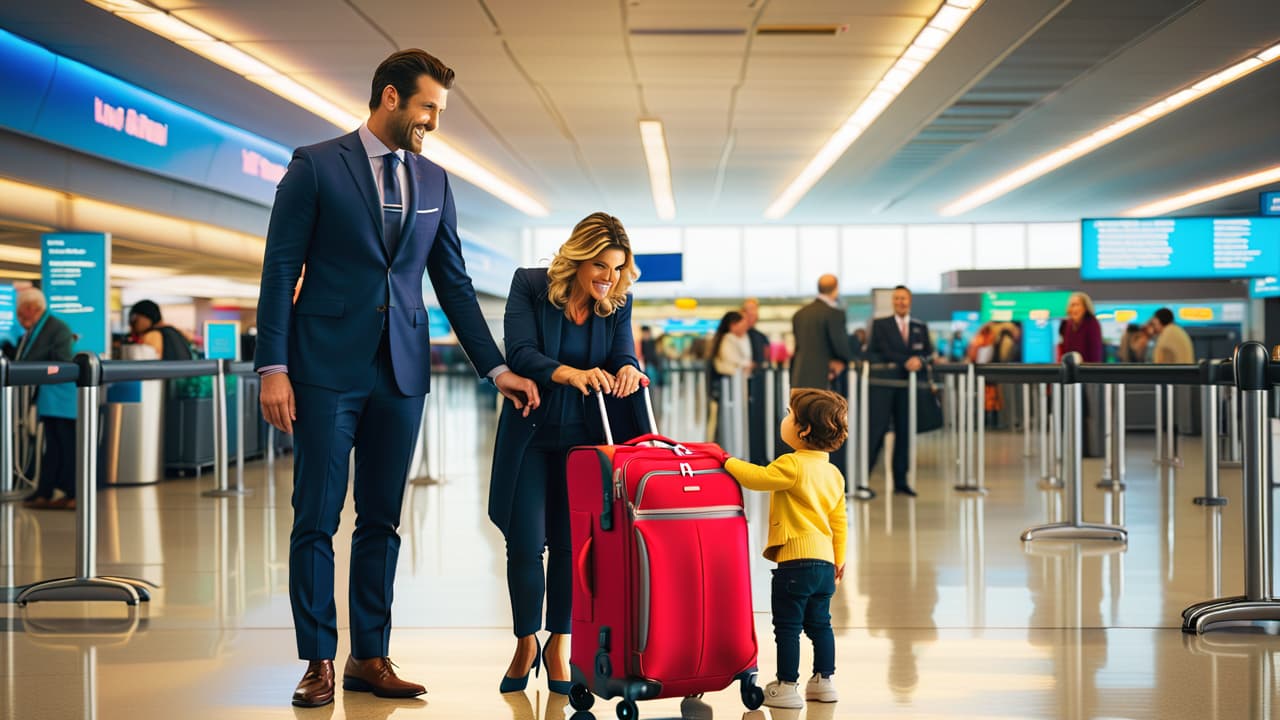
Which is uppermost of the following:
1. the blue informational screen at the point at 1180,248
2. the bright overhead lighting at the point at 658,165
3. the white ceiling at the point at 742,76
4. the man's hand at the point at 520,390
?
the bright overhead lighting at the point at 658,165

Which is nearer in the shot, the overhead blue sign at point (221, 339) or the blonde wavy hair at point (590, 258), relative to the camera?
the blonde wavy hair at point (590, 258)

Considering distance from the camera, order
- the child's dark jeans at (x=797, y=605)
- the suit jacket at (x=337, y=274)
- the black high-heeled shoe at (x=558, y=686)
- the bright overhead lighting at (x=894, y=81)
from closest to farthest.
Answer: the suit jacket at (x=337, y=274) < the child's dark jeans at (x=797, y=605) < the black high-heeled shoe at (x=558, y=686) < the bright overhead lighting at (x=894, y=81)

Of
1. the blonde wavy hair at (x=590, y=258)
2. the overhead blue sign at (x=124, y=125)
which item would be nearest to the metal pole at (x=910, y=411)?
the blonde wavy hair at (x=590, y=258)

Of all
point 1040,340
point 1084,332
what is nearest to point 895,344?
point 1084,332

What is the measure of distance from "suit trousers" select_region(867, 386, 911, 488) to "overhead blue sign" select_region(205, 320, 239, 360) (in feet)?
20.5

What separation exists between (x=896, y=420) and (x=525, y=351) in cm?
601

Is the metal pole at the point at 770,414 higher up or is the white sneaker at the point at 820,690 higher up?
the metal pole at the point at 770,414

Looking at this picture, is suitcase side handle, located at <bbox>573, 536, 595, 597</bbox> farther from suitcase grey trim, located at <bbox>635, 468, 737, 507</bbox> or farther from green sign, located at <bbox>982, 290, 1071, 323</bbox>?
green sign, located at <bbox>982, 290, 1071, 323</bbox>

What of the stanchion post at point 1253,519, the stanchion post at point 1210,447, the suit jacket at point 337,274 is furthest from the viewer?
the stanchion post at point 1210,447

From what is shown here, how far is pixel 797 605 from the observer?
123 inches

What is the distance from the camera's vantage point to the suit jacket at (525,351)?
3201mm

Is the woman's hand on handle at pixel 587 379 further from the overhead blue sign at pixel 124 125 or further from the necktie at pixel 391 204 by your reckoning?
the overhead blue sign at pixel 124 125

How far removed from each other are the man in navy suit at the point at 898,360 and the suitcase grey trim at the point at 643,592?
605cm

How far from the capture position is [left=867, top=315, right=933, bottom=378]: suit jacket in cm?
859
